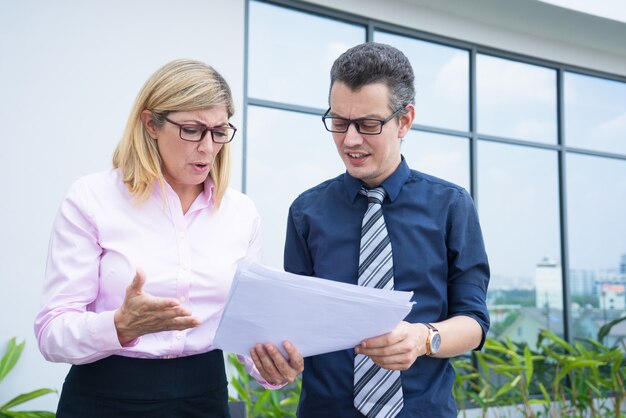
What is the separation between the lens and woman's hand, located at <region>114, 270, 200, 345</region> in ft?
3.53

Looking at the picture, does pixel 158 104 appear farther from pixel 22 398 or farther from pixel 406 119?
pixel 22 398

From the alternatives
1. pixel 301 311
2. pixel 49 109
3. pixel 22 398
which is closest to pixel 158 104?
pixel 301 311

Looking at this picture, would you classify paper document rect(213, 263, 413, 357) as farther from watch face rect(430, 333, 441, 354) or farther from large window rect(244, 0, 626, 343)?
large window rect(244, 0, 626, 343)

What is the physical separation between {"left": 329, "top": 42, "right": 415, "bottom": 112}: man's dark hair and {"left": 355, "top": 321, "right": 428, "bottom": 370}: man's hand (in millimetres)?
494

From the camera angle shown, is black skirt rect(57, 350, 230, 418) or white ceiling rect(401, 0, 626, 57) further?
white ceiling rect(401, 0, 626, 57)

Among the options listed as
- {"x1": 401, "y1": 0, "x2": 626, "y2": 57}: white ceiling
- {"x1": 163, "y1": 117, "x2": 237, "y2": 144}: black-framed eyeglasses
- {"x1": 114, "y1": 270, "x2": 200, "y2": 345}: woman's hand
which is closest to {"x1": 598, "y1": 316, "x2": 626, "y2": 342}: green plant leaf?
{"x1": 401, "y1": 0, "x2": 626, "y2": 57}: white ceiling

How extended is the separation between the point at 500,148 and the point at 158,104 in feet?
13.0

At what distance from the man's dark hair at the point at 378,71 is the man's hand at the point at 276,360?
0.57 m

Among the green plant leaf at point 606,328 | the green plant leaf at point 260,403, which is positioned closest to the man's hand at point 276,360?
the green plant leaf at point 260,403

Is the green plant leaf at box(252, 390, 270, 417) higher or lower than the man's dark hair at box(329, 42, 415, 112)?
lower

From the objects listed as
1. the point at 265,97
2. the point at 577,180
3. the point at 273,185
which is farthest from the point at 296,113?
the point at 577,180

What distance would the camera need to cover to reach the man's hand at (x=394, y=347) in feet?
3.71

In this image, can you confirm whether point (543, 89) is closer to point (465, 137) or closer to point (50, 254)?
point (465, 137)

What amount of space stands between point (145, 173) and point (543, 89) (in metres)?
4.47
